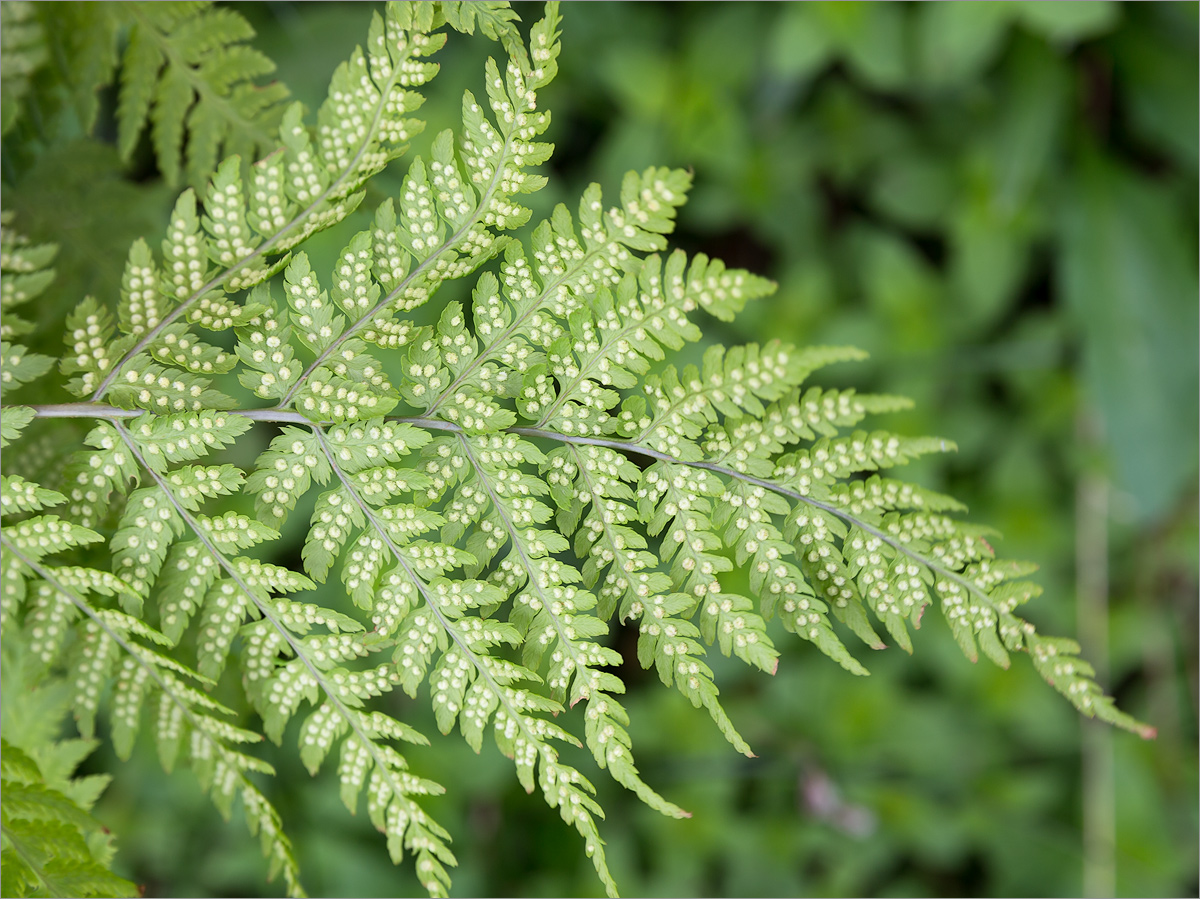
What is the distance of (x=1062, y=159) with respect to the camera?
3.63 metres

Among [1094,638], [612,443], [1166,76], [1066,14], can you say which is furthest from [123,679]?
[1166,76]

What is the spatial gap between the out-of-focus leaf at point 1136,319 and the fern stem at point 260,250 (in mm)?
3062

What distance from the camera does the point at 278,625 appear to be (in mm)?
1537

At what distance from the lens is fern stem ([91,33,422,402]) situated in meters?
1.49

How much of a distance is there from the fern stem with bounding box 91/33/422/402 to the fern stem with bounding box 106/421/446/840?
110 mm

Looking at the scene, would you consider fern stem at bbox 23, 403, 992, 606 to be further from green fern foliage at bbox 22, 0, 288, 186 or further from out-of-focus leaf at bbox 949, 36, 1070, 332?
out-of-focus leaf at bbox 949, 36, 1070, 332

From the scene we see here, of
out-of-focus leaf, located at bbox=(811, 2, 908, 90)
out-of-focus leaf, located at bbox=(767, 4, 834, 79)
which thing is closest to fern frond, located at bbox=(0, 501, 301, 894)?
out-of-focus leaf, located at bbox=(767, 4, 834, 79)

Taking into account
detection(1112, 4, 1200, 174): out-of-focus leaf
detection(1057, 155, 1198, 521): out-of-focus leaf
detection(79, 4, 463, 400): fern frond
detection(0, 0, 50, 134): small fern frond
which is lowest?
detection(79, 4, 463, 400): fern frond

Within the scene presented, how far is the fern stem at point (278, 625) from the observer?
→ 4.93 ft

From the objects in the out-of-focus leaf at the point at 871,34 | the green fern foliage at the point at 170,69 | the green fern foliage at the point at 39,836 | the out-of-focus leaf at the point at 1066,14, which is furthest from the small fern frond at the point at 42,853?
the out-of-focus leaf at the point at 1066,14

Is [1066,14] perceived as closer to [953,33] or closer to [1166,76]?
[953,33]

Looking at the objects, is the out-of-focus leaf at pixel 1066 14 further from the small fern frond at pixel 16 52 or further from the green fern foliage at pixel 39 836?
the green fern foliage at pixel 39 836

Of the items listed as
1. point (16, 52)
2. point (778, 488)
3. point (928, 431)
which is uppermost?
point (928, 431)

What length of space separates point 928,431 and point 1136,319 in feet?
3.32
